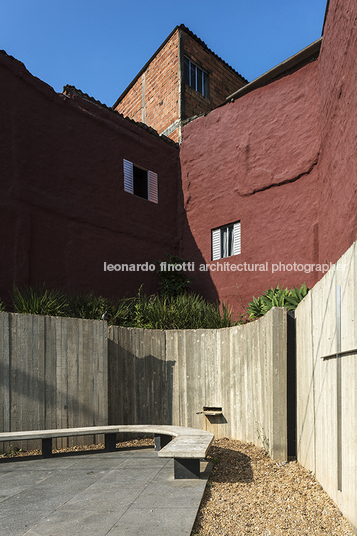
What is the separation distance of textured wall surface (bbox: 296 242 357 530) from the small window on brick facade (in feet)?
37.7

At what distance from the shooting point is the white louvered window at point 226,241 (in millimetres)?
10734

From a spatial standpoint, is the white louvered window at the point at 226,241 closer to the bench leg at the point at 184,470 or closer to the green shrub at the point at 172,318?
the green shrub at the point at 172,318

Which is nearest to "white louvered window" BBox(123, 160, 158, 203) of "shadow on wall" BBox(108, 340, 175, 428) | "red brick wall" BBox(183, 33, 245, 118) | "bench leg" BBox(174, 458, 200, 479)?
"red brick wall" BBox(183, 33, 245, 118)

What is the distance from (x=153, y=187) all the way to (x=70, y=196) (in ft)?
9.47

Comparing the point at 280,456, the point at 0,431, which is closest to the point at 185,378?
the point at 280,456

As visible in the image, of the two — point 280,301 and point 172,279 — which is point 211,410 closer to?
point 280,301

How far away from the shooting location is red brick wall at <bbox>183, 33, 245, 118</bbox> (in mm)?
13479

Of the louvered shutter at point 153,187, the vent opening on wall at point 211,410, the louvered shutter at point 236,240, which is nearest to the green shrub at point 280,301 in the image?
the vent opening on wall at point 211,410

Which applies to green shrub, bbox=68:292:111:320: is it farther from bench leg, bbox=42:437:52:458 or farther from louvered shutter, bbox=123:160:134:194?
louvered shutter, bbox=123:160:134:194

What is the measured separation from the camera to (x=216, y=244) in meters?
11.2

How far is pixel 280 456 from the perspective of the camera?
4559 mm

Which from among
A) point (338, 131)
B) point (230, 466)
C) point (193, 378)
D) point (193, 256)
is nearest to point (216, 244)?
point (193, 256)

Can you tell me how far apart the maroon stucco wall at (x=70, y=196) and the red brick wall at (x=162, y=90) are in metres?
1.88

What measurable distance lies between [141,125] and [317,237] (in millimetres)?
5934
